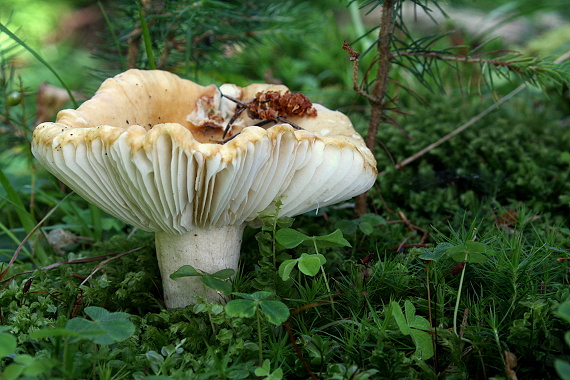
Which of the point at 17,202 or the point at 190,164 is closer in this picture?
the point at 190,164

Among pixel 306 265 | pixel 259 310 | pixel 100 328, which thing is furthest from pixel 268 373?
pixel 100 328

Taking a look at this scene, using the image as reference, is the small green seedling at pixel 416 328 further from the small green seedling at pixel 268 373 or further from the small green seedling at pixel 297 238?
the small green seedling at pixel 268 373

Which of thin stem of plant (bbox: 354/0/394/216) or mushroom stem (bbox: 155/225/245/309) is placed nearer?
mushroom stem (bbox: 155/225/245/309)

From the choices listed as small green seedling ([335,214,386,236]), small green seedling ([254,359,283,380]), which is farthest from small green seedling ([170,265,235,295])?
small green seedling ([335,214,386,236])

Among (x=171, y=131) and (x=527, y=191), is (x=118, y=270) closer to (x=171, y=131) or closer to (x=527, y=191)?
(x=171, y=131)

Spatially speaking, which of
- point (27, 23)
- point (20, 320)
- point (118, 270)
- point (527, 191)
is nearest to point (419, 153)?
point (527, 191)

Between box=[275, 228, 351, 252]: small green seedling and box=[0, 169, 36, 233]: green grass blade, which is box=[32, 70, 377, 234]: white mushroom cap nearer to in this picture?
box=[275, 228, 351, 252]: small green seedling

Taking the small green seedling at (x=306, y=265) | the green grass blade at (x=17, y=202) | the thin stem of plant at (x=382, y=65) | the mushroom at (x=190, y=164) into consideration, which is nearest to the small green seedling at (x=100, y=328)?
the mushroom at (x=190, y=164)

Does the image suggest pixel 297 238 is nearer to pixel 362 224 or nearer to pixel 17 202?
pixel 362 224
